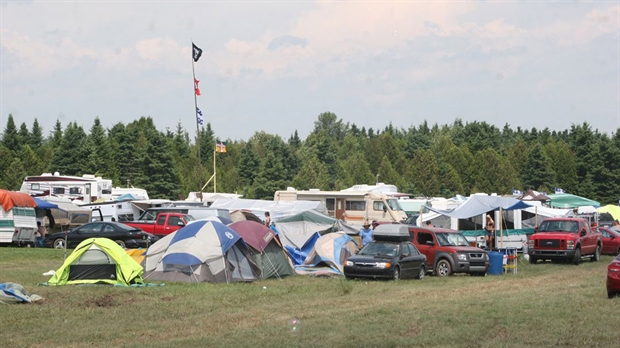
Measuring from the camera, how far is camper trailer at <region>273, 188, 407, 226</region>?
4628cm

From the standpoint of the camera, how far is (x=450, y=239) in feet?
88.6

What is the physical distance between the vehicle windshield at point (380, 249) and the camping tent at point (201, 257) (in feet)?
11.3

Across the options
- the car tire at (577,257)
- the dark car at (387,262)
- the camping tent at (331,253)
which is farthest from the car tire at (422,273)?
the car tire at (577,257)

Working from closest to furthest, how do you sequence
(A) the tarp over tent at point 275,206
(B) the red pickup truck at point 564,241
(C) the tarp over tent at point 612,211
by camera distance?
(B) the red pickup truck at point 564,241, (A) the tarp over tent at point 275,206, (C) the tarp over tent at point 612,211

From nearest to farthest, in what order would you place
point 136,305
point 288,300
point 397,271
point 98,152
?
1. point 136,305
2. point 288,300
3. point 397,271
4. point 98,152

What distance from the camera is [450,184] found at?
79.0 meters

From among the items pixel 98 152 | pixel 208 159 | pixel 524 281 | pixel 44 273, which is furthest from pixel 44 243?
pixel 208 159

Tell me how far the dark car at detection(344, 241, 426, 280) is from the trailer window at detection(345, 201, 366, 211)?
21741mm

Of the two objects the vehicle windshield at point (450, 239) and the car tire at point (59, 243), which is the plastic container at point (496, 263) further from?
the car tire at point (59, 243)

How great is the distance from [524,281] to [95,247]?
1215cm

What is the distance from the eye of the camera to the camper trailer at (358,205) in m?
46.3

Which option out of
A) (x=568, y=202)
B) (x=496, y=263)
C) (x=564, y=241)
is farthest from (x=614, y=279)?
(x=568, y=202)

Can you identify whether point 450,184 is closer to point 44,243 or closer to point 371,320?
point 44,243

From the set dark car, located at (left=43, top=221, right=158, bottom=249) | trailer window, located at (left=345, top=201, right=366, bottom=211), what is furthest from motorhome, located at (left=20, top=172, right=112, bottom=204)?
trailer window, located at (left=345, top=201, right=366, bottom=211)
